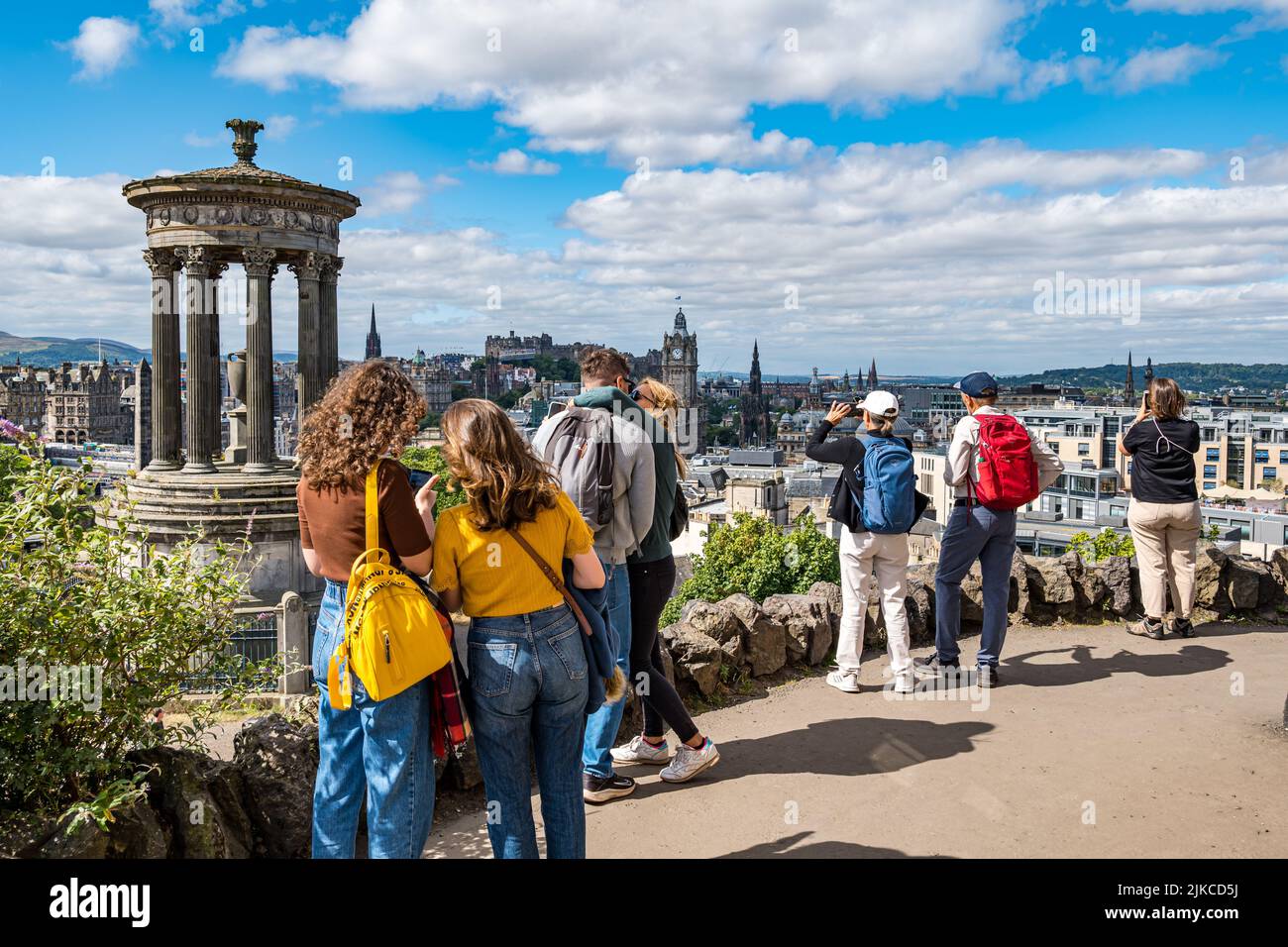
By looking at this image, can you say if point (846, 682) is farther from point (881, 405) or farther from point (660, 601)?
point (660, 601)

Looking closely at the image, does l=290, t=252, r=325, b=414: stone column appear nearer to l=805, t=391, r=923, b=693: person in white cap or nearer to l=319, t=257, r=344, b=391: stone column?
l=319, t=257, r=344, b=391: stone column

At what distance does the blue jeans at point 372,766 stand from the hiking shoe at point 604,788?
53.8 inches

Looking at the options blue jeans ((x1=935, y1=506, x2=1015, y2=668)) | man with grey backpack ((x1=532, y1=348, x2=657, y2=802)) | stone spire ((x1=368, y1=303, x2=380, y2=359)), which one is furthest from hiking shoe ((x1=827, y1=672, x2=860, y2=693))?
stone spire ((x1=368, y1=303, x2=380, y2=359))

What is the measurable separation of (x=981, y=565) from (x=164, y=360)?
54.0 ft

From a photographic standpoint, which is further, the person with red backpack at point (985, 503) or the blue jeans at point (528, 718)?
the person with red backpack at point (985, 503)

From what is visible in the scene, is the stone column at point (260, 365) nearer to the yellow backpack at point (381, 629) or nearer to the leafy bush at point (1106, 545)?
the leafy bush at point (1106, 545)

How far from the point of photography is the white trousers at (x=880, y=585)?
6250 mm

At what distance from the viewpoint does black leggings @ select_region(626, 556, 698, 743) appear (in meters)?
4.92

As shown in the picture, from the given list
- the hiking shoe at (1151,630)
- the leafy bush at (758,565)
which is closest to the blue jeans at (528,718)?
the hiking shoe at (1151,630)

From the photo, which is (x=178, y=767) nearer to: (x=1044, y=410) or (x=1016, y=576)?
(x=1016, y=576)

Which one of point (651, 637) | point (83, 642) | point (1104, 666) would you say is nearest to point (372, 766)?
point (83, 642)

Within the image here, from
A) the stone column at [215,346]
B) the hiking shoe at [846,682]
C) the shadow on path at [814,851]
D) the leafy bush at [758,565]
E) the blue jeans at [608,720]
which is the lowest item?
the leafy bush at [758,565]

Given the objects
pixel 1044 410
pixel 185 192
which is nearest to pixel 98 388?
pixel 1044 410

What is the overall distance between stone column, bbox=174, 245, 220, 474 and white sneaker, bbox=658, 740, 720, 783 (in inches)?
612
